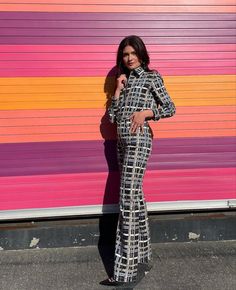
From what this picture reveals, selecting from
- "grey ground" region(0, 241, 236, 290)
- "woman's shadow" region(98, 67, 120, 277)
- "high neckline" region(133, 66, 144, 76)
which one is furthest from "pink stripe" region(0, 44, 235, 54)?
"grey ground" region(0, 241, 236, 290)

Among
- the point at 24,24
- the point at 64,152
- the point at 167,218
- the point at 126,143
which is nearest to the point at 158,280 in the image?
the point at 167,218

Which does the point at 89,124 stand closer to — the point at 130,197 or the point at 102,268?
the point at 130,197

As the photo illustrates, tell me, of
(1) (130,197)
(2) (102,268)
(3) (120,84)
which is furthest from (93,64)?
(2) (102,268)

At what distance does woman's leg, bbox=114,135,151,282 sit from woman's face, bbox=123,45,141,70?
58 centimetres

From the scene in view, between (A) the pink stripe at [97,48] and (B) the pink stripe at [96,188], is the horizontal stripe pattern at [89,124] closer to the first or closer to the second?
(B) the pink stripe at [96,188]

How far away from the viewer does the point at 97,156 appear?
3873mm

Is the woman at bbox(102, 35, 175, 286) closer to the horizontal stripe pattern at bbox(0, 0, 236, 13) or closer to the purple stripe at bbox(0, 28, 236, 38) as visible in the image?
the purple stripe at bbox(0, 28, 236, 38)

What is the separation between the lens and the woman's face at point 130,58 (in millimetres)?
3215

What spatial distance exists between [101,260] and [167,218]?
792 millimetres

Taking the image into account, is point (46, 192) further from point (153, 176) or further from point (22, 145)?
point (153, 176)

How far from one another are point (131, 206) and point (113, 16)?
176 centimetres

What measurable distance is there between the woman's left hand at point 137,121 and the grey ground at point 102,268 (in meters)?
1.26

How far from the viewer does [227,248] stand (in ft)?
12.9

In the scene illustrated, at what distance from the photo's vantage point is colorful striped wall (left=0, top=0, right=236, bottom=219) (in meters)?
3.72
